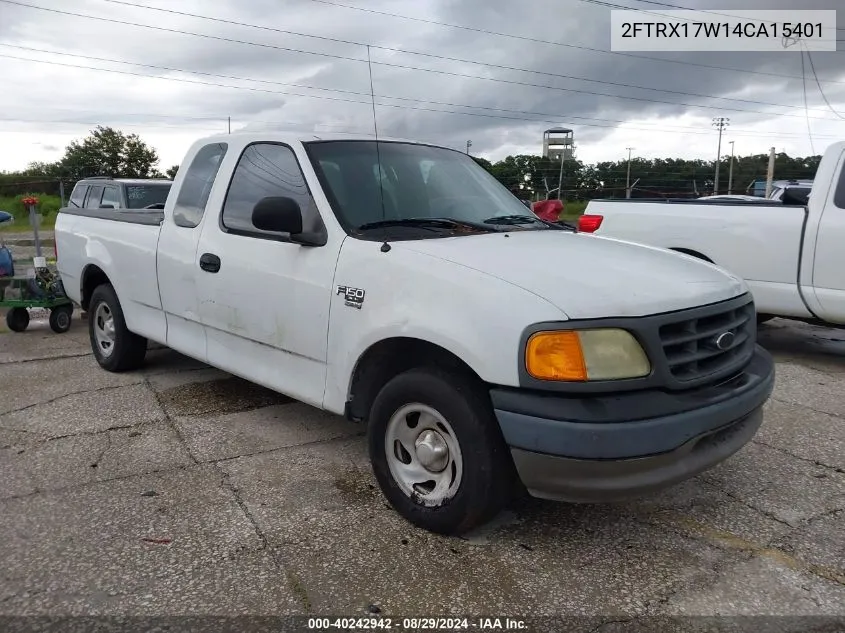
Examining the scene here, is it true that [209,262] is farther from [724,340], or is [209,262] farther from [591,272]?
[724,340]

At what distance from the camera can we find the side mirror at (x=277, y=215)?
3.35 metres

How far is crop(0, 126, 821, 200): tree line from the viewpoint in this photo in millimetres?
31078

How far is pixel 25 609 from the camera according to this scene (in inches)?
101

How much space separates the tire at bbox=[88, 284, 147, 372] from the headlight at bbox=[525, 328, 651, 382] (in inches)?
154

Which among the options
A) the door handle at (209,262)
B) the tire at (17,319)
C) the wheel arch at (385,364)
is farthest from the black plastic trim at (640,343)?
the tire at (17,319)

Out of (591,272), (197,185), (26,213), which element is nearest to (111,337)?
(197,185)

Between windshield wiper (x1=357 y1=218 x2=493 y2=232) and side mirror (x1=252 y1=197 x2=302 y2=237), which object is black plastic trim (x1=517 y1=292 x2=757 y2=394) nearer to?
windshield wiper (x1=357 y1=218 x2=493 y2=232)

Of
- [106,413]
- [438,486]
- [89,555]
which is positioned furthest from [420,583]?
[106,413]

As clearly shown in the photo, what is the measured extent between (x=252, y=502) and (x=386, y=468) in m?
0.74

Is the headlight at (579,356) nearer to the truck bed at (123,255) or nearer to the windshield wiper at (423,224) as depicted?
the windshield wiper at (423,224)

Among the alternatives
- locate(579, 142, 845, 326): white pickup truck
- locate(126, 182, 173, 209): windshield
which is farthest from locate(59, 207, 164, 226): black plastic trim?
locate(126, 182, 173, 209): windshield

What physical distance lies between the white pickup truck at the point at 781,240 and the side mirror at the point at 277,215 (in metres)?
3.66

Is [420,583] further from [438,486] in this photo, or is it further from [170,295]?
[170,295]

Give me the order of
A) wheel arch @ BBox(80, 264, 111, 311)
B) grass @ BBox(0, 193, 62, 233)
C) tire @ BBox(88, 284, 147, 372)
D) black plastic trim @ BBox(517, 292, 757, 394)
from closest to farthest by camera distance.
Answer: black plastic trim @ BBox(517, 292, 757, 394) → tire @ BBox(88, 284, 147, 372) → wheel arch @ BBox(80, 264, 111, 311) → grass @ BBox(0, 193, 62, 233)
